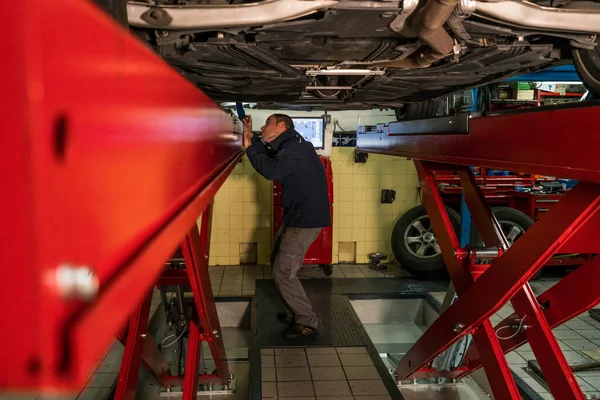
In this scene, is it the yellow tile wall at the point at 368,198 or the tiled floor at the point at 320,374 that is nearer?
the tiled floor at the point at 320,374

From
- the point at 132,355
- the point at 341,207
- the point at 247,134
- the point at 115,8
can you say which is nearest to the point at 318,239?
the point at 341,207

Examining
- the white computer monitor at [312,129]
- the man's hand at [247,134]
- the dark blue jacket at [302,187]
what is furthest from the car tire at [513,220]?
the man's hand at [247,134]

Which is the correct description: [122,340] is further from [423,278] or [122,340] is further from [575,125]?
[423,278]

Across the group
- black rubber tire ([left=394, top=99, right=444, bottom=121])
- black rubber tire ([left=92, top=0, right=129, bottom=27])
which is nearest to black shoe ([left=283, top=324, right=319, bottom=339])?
black rubber tire ([left=394, top=99, right=444, bottom=121])

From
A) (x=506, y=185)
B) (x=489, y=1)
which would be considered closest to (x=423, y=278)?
(x=506, y=185)

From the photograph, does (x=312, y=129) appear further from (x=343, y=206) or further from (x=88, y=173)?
(x=88, y=173)

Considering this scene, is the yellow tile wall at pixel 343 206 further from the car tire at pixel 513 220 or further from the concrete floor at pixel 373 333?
the car tire at pixel 513 220

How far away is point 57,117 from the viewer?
386mm

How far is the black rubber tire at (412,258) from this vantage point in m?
5.62

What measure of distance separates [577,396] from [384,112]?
5194mm

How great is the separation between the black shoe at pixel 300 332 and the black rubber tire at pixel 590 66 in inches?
112

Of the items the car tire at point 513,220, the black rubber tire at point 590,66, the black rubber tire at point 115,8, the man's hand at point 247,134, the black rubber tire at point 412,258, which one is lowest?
the black rubber tire at point 412,258

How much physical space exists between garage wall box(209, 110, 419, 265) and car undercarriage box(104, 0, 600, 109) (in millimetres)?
3148

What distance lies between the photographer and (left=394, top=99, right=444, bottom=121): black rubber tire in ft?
13.7
